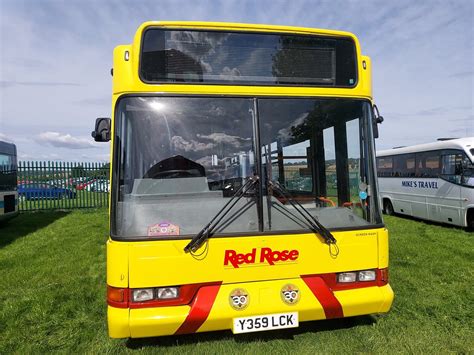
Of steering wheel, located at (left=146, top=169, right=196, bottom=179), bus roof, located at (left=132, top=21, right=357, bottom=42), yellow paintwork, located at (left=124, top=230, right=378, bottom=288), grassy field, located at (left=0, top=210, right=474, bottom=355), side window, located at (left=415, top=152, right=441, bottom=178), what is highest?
bus roof, located at (left=132, top=21, right=357, bottom=42)

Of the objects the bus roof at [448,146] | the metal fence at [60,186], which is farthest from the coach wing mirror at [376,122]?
the metal fence at [60,186]

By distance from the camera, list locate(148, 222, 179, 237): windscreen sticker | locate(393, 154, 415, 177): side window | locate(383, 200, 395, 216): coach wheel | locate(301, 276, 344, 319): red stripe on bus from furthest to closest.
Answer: locate(383, 200, 395, 216): coach wheel
locate(393, 154, 415, 177): side window
locate(301, 276, 344, 319): red stripe on bus
locate(148, 222, 179, 237): windscreen sticker

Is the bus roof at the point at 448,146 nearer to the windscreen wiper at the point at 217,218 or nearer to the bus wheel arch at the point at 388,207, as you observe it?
the bus wheel arch at the point at 388,207

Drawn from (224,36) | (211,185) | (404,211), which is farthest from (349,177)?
(404,211)

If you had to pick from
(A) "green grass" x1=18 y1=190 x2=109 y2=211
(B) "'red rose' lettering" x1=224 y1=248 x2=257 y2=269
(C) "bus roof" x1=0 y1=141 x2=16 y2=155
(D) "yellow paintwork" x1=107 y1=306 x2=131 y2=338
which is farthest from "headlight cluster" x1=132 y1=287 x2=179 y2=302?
(A) "green grass" x1=18 y1=190 x2=109 y2=211

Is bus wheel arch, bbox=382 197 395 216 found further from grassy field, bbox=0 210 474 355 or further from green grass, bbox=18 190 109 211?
green grass, bbox=18 190 109 211

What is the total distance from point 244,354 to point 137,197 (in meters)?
1.64

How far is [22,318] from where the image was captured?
4324 millimetres

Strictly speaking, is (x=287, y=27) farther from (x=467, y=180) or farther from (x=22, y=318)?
(x=467, y=180)

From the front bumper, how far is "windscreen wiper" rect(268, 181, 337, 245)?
0.39m

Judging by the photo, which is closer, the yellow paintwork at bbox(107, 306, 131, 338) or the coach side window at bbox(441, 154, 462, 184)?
the yellow paintwork at bbox(107, 306, 131, 338)

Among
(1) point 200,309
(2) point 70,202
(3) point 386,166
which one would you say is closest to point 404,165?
(3) point 386,166

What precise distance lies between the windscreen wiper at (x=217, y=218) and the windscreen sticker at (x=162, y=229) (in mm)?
172

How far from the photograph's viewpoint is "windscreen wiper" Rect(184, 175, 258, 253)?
3037 millimetres
